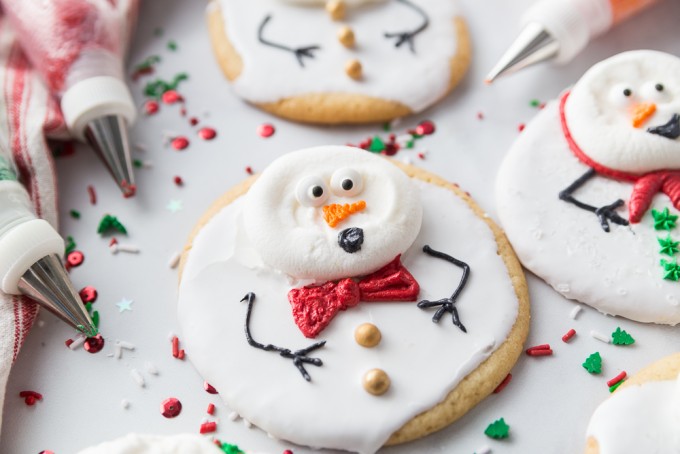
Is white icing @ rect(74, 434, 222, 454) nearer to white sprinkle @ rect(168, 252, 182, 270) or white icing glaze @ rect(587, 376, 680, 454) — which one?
white sprinkle @ rect(168, 252, 182, 270)

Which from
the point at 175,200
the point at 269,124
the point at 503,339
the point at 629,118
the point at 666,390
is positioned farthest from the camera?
the point at 269,124

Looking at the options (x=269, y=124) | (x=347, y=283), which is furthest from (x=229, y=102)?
(x=347, y=283)

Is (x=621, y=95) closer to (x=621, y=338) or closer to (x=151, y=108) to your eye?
(x=621, y=338)

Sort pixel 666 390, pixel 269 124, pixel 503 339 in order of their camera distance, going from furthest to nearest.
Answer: pixel 269 124
pixel 503 339
pixel 666 390

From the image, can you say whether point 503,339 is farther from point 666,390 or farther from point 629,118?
point 629,118

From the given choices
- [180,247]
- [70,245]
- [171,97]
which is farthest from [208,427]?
[171,97]

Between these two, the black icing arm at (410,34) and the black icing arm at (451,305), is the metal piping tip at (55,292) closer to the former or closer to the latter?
the black icing arm at (451,305)

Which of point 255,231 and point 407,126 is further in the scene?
point 407,126
